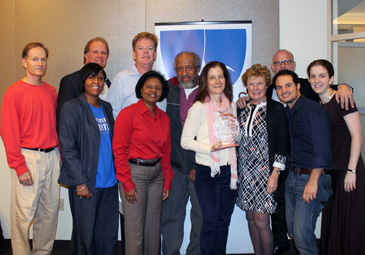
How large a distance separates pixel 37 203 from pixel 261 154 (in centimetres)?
219

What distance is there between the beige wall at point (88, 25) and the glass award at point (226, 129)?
1540mm

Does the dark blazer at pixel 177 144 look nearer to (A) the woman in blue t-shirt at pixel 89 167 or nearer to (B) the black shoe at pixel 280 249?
(A) the woman in blue t-shirt at pixel 89 167

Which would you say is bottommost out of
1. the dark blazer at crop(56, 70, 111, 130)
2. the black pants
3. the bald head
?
the black pants

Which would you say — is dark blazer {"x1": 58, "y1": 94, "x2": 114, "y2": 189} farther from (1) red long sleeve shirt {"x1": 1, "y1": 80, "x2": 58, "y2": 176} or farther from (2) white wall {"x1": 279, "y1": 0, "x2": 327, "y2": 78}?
(2) white wall {"x1": 279, "y1": 0, "x2": 327, "y2": 78}

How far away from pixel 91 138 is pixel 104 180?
384 mm

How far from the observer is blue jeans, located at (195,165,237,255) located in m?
2.47

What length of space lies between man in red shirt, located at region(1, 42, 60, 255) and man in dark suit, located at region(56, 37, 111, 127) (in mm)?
199

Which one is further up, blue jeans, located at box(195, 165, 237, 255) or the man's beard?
the man's beard

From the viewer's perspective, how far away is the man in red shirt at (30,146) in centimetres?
266

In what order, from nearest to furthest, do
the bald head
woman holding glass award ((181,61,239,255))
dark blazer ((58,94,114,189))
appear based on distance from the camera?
dark blazer ((58,94,114,189)), woman holding glass award ((181,61,239,255)), the bald head

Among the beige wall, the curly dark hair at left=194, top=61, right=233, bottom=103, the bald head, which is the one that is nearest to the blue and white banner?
the beige wall

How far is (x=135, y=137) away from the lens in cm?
243

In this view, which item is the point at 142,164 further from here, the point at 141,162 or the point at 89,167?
the point at 89,167

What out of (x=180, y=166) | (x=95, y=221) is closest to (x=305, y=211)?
(x=180, y=166)
